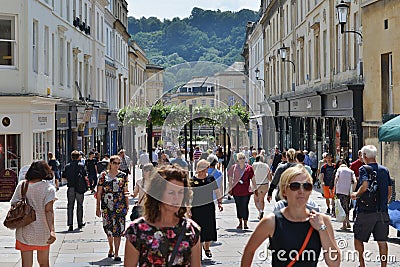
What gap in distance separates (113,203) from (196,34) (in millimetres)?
35630

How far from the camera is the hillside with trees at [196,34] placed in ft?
111

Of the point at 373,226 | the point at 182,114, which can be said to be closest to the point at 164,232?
the point at 373,226

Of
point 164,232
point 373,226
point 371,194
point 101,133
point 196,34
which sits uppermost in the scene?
point 196,34

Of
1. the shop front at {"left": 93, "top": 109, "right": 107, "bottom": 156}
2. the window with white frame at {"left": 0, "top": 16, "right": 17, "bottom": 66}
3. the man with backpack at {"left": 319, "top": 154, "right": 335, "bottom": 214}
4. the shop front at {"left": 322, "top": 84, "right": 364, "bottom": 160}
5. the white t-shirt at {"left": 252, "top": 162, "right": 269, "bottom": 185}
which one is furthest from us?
the shop front at {"left": 93, "top": 109, "right": 107, "bottom": 156}

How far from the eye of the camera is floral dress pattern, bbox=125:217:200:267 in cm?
499

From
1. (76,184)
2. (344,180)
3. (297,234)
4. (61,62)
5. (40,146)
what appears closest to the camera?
(297,234)

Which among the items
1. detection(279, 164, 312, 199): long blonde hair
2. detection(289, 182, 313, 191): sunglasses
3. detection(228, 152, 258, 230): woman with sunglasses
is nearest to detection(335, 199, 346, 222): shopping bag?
detection(228, 152, 258, 230): woman with sunglasses

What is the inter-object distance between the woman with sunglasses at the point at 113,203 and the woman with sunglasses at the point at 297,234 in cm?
585

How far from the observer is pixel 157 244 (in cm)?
499

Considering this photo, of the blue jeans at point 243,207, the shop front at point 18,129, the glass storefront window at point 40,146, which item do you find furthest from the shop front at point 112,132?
the blue jeans at point 243,207

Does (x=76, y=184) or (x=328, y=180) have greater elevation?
(x=76, y=184)

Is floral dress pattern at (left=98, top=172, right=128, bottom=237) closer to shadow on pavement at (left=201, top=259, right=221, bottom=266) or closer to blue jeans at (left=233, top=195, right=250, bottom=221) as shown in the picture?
shadow on pavement at (left=201, top=259, right=221, bottom=266)

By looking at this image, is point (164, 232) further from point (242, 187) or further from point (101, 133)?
point (101, 133)

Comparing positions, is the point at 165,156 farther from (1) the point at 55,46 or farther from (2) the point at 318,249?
(1) the point at 55,46
